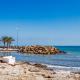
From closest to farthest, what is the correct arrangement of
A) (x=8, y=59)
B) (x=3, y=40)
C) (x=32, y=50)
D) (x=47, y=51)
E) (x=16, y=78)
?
(x=16, y=78)
(x=8, y=59)
(x=47, y=51)
(x=32, y=50)
(x=3, y=40)

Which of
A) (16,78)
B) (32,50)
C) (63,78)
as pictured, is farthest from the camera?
(32,50)

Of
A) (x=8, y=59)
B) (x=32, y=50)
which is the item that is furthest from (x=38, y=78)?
(x=32, y=50)

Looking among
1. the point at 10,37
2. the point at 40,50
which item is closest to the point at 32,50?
the point at 40,50

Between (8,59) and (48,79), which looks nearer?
(48,79)

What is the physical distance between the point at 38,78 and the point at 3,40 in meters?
109

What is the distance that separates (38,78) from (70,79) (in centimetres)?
239

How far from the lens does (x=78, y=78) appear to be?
22172 millimetres

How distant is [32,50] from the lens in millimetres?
99438

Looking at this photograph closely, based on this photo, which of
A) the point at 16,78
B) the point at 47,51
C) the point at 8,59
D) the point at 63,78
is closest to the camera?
the point at 16,78

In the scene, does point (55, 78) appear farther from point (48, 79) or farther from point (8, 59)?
point (8, 59)

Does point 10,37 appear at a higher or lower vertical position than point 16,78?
higher

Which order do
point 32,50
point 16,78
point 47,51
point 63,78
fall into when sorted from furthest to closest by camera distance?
point 32,50 → point 47,51 → point 63,78 → point 16,78

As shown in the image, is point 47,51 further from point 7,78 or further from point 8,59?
point 7,78

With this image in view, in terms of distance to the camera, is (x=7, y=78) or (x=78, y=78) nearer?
(x=7, y=78)
